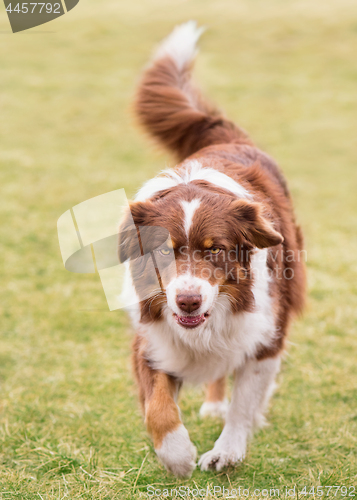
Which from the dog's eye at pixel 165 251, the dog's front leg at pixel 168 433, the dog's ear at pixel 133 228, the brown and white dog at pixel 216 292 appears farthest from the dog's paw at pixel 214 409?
the dog's eye at pixel 165 251

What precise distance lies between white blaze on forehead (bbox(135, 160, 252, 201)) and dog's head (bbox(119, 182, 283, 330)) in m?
0.07

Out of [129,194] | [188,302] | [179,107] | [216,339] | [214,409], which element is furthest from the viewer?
[179,107]

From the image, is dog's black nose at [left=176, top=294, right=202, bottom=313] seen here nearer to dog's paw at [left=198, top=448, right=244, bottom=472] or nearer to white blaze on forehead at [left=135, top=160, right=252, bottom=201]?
white blaze on forehead at [left=135, top=160, right=252, bottom=201]

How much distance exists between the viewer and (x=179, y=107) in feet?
16.4

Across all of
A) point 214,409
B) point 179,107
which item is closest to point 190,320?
point 214,409

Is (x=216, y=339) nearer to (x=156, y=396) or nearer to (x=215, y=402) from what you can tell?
(x=156, y=396)

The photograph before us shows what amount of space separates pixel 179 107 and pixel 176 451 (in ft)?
9.74

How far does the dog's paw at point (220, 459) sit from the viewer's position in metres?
3.61

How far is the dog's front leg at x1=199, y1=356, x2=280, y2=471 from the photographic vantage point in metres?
3.62

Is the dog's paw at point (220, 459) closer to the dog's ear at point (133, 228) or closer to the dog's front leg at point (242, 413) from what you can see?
the dog's front leg at point (242, 413)

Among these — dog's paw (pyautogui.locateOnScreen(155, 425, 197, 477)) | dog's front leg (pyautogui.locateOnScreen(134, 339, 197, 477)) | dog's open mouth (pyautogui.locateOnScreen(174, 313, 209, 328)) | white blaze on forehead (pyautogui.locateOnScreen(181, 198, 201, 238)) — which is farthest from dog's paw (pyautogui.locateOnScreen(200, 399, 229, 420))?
white blaze on forehead (pyautogui.locateOnScreen(181, 198, 201, 238))

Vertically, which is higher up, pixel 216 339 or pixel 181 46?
pixel 181 46

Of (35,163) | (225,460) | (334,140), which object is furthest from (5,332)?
(334,140)

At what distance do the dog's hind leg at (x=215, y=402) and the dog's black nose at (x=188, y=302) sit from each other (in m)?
1.67
